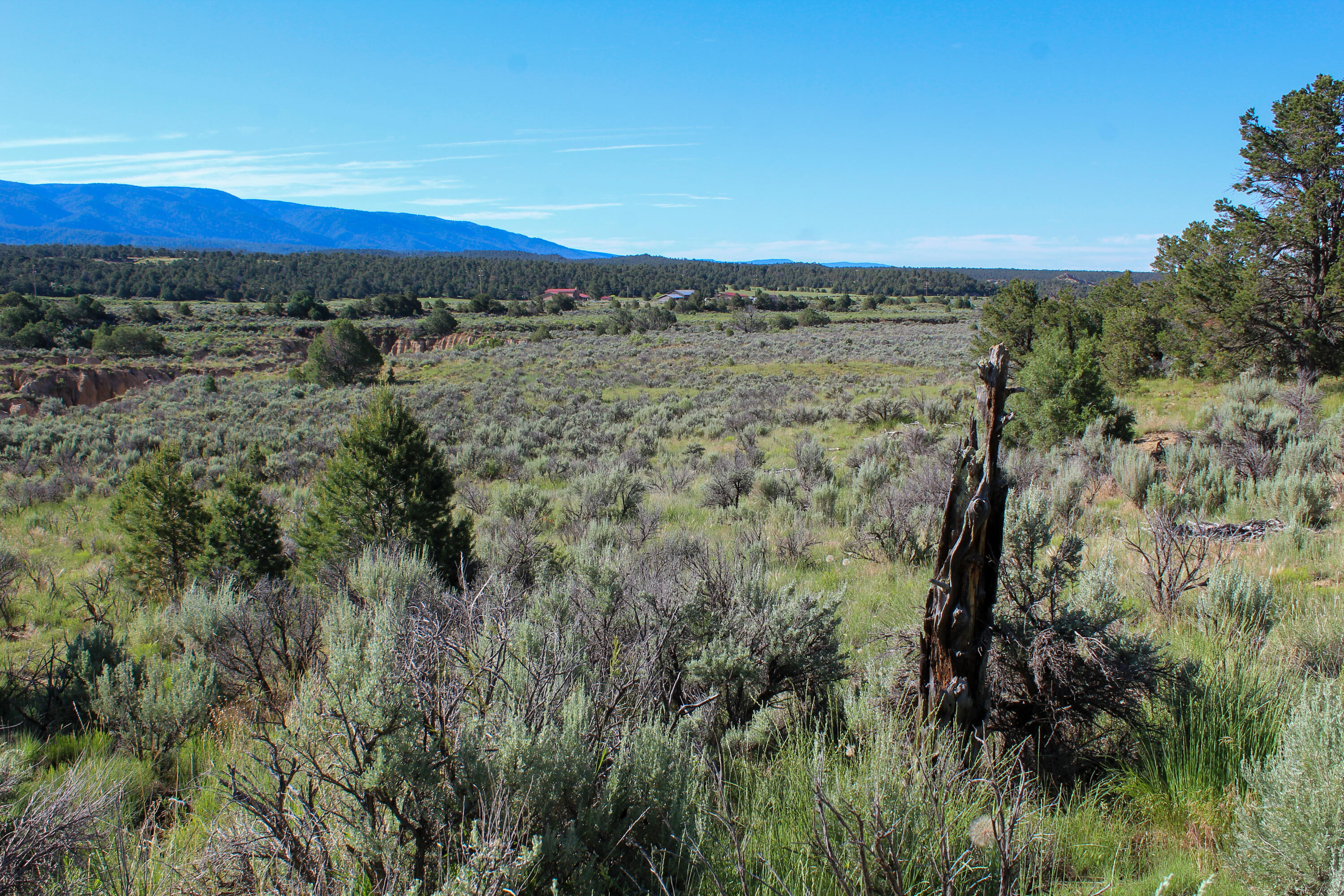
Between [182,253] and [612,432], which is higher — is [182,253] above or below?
above

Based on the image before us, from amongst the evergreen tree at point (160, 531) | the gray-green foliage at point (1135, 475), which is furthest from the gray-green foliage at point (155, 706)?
the gray-green foliage at point (1135, 475)

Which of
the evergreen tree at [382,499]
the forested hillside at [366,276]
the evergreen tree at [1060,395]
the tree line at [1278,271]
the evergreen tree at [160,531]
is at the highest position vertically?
the forested hillside at [366,276]

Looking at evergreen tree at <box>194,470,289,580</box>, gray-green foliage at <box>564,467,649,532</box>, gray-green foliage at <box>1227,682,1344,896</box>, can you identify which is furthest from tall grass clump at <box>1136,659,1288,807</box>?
evergreen tree at <box>194,470,289,580</box>

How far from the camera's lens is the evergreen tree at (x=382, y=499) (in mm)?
6988

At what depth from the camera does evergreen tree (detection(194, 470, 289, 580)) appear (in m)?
7.66

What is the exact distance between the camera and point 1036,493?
11.6ft

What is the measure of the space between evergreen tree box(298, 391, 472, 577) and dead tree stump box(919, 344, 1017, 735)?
5.45 metres

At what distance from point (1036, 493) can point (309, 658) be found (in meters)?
4.71

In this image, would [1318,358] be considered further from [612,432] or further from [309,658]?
[309,658]

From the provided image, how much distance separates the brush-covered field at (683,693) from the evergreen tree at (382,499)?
44 mm

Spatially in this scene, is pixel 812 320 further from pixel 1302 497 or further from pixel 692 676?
pixel 692 676

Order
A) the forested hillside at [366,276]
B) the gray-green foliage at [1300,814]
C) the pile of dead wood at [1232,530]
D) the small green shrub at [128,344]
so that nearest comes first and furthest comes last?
the gray-green foliage at [1300,814] < the pile of dead wood at [1232,530] < the small green shrub at [128,344] < the forested hillside at [366,276]

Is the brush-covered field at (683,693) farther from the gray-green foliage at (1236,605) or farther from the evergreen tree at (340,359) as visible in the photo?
the evergreen tree at (340,359)

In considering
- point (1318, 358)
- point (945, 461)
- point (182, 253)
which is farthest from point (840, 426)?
point (182, 253)
